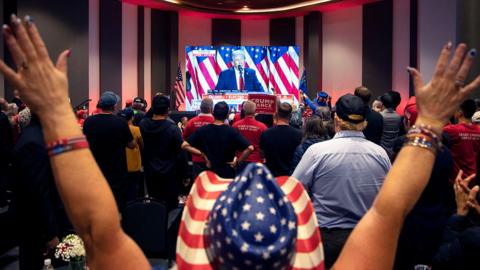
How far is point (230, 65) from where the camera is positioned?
14.2m

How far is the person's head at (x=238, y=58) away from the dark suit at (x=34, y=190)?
10877mm

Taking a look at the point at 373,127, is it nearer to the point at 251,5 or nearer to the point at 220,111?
the point at 220,111

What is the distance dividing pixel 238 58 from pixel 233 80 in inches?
26.0

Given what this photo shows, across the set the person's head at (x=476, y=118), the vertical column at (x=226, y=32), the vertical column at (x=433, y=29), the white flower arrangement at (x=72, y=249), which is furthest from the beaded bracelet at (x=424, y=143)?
the vertical column at (x=226, y=32)

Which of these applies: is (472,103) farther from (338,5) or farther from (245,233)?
(338,5)

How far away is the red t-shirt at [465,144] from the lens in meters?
4.65

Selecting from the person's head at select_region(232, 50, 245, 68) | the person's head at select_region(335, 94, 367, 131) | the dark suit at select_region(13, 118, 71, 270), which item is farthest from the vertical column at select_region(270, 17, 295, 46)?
the person's head at select_region(335, 94, 367, 131)

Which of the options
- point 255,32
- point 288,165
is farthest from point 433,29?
point 288,165

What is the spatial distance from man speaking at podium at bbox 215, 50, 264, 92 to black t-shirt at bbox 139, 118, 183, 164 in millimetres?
8926

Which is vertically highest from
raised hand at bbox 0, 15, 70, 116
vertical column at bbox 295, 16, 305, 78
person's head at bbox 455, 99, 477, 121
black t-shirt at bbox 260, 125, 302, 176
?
vertical column at bbox 295, 16, 305, 78

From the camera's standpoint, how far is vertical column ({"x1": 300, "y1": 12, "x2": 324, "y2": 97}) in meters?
14.1

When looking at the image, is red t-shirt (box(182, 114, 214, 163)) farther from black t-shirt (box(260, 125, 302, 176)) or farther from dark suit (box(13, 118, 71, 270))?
dark suit (box(13, 118, 71, 270))

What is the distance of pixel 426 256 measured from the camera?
320cm

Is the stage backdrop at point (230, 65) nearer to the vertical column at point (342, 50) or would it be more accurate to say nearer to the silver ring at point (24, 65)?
the vertical column at point (342, 50)
